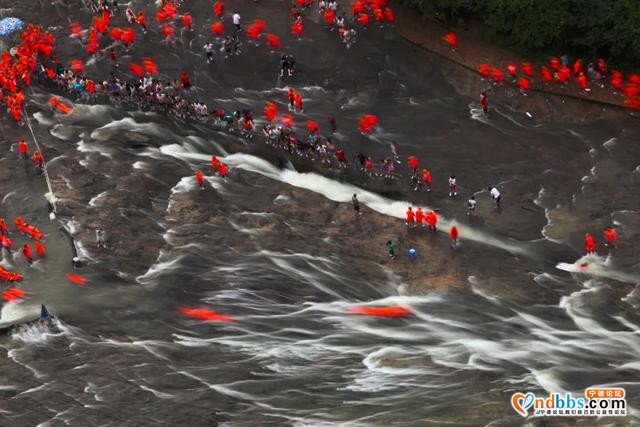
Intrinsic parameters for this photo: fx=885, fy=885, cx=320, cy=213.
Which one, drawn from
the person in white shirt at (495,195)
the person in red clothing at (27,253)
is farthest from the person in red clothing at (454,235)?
the person in red clothing at (27,253)

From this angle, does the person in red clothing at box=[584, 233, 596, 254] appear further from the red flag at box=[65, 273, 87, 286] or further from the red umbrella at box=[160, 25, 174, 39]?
the red umbrella at box=[160, 25, 174, 39]

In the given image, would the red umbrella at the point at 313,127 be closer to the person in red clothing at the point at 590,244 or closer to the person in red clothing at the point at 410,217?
the person in red clothing at the point at 410,217

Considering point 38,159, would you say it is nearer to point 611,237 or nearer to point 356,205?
point 356,205

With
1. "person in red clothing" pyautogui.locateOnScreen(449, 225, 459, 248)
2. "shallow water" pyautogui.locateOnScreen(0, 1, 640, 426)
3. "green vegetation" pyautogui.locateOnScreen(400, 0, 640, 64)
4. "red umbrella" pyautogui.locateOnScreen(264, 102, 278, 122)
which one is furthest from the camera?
"green vegetation" pyautogui.locateOnScreen(400, 0, 640, 64)

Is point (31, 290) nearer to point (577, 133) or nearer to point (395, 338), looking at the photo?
point (395, 338)

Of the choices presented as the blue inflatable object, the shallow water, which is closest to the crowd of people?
the shallow water

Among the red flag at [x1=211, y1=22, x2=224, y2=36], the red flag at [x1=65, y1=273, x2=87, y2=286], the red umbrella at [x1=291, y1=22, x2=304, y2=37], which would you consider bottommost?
the red flag at [x1=65, y1=273, x2=87, y2=286]

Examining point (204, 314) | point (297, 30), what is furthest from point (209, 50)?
point (204, 314)
